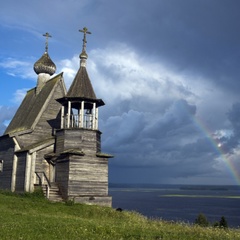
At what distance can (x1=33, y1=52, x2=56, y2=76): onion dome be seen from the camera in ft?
134

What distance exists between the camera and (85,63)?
1340 inches

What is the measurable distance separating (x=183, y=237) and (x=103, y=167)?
17435mm

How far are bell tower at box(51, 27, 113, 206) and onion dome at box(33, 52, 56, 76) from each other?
9162 millimetres

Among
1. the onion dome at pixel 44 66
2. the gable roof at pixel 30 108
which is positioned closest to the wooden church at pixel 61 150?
the gable roof at pixel 30 108

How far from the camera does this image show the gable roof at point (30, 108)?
35812 mm

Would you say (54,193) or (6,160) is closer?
(54,193)

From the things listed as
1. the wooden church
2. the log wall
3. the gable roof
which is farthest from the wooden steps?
the gable roof

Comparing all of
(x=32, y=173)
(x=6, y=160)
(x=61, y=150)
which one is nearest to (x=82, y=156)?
(x=61, y=150)

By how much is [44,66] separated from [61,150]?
13439 millimetres

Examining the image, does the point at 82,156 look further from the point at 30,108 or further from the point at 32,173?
the point at 30,108

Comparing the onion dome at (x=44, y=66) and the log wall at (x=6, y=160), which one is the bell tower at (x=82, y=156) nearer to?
the log wall at (x=6, y=160)

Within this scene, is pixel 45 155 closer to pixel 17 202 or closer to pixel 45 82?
pixel 17 202

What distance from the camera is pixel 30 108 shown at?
3847 centimetres

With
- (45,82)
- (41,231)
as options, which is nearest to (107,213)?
(41,231)
